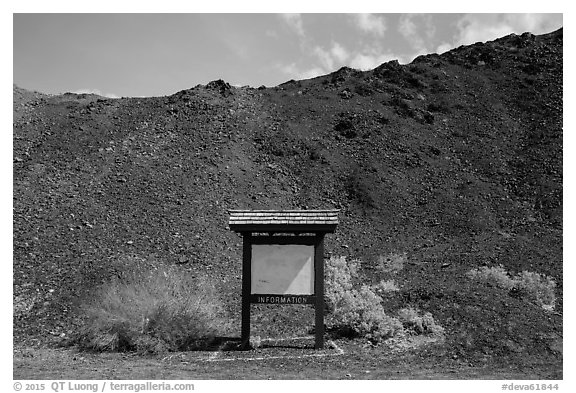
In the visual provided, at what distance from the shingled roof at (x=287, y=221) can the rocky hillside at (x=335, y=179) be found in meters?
4.43

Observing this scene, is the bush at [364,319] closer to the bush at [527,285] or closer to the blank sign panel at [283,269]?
the blank sign panel at [283,269]

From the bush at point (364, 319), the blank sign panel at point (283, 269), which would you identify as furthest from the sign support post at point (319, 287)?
the bush at point (364, 319)

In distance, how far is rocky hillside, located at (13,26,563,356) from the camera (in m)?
20.0

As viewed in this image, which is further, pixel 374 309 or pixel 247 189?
pixel 247 189

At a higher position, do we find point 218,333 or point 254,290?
point 254,290

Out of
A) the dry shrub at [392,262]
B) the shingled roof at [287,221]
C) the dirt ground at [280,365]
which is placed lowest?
the dirt ground at [280,365]

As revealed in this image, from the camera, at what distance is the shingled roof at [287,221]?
14.0m

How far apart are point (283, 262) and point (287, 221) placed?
112cm

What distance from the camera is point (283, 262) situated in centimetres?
1430

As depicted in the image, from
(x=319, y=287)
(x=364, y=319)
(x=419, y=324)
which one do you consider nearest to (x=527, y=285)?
(x=419, y=324)

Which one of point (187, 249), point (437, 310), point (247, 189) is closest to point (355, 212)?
point (247, 189)

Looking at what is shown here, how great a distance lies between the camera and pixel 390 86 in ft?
146

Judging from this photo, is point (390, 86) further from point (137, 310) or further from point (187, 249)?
point (137, 310)

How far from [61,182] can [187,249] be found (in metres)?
8.77
